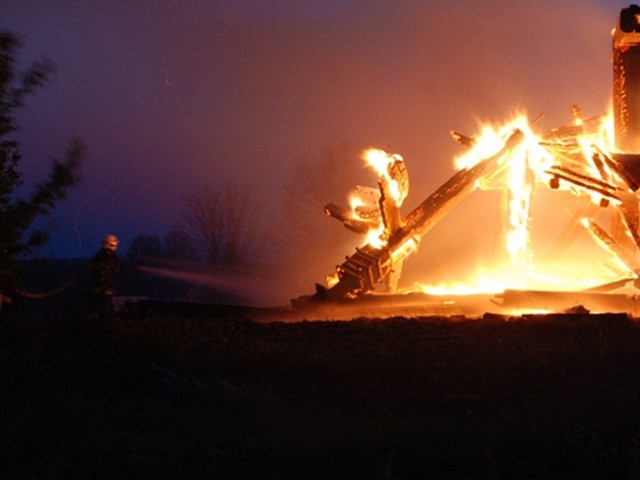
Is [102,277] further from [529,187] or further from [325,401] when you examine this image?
[529,187]

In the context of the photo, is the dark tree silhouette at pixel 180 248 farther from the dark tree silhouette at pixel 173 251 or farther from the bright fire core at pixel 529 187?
the bright fire core at pixel 529 187

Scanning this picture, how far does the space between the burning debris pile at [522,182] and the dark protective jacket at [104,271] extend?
3451 millimetres

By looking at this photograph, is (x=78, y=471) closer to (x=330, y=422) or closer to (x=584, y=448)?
(x=330, y=422)

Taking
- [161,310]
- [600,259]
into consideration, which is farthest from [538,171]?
[161,310]

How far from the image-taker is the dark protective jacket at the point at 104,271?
1248cm

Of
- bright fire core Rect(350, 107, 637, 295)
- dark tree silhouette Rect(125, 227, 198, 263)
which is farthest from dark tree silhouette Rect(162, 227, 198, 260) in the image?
bright fire core Rect(350, 107, 637, 295)

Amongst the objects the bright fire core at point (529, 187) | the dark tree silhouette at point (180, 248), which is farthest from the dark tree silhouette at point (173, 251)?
the bright fire core at point (529, 187)

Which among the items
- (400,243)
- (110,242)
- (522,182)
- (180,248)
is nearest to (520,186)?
(522,182)

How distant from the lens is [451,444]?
584 centimetres

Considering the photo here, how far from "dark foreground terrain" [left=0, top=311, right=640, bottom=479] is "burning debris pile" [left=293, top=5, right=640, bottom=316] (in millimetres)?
3958

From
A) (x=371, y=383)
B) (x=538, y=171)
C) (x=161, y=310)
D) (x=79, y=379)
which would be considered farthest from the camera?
(x=538, y=171)

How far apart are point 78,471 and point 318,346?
3.98m

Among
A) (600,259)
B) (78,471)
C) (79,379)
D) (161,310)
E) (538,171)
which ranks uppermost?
(538,171)

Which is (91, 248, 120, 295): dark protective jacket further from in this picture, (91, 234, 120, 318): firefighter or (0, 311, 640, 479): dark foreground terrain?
(0, 311, 640, 479): dark foreground terrain
